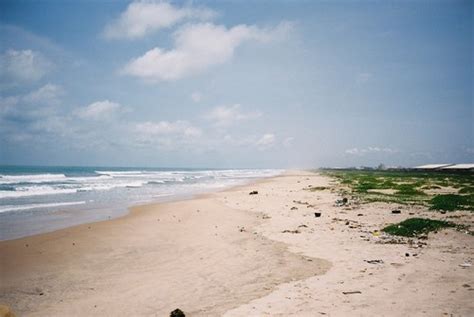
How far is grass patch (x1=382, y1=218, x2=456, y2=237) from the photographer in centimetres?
1217

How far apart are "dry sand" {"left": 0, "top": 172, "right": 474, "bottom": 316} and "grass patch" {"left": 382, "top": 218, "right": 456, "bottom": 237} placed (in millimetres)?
569

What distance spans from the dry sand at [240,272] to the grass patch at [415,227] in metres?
0.57

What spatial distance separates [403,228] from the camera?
12.6 meters

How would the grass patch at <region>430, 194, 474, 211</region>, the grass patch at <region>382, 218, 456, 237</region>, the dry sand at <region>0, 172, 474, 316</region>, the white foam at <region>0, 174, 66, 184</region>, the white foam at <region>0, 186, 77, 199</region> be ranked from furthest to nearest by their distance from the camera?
the white foam at <region>0, 174, 66, 184</region> → the white foam at <region>0, 186, 77, 199</region> → the grass patch at <region>430, 194, 474, 211</region> → the grass patch at <region>382, 218, 456, 237</region> → the dry sand at <region>0, 172, 474, 316</region>

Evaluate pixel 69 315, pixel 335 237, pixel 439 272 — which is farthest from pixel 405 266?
pixel 69 315

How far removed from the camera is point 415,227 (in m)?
12.6

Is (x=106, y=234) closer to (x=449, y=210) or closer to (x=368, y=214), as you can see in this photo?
(x=368, y=214)

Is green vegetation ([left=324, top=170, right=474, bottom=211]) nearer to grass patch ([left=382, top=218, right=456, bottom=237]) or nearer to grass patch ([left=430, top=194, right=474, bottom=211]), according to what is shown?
grass patch ([left=430, top=194, right=474, bottom=211])

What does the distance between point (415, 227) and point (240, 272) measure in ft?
27.0

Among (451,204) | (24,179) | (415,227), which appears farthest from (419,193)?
(24,179)

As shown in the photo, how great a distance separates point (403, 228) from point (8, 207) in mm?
24200

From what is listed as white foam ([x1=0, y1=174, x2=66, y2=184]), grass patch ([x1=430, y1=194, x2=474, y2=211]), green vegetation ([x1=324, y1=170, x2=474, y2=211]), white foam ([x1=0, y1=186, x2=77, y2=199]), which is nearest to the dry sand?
grass patch ([x1=430, y1=194, x2=474, y2=211])

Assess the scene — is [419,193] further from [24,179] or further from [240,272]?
[24,179]

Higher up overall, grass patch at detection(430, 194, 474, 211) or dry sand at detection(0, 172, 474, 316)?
grass patch at detection(430, 194, 474, 211)
